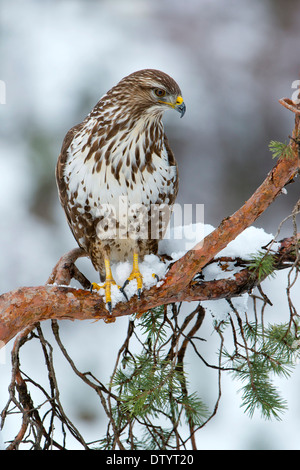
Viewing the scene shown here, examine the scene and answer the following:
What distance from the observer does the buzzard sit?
259cm

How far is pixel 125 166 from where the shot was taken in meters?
2.60

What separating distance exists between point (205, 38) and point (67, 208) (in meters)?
3.20

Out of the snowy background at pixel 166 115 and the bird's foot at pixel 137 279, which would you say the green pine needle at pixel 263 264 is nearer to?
the bird's foot at pixel 137 279

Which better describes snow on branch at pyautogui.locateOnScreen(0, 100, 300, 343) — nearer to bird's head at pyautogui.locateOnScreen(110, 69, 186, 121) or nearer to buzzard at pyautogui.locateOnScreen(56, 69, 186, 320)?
buzzard at pyautogui.locateOnScreen(56, 69, 186, 320)

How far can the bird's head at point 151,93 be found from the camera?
8.43 feet

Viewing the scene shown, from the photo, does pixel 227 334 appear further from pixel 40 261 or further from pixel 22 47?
pixel 22 47

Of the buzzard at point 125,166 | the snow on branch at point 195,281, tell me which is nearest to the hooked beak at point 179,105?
the buzzard at point 125,166

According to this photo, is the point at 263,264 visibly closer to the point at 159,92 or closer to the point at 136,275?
the point at 136,275

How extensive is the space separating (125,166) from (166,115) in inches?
99.6

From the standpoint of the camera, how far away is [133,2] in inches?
218

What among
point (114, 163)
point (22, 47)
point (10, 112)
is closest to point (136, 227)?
point (114, 163)

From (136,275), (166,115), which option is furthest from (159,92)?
(166,115)
